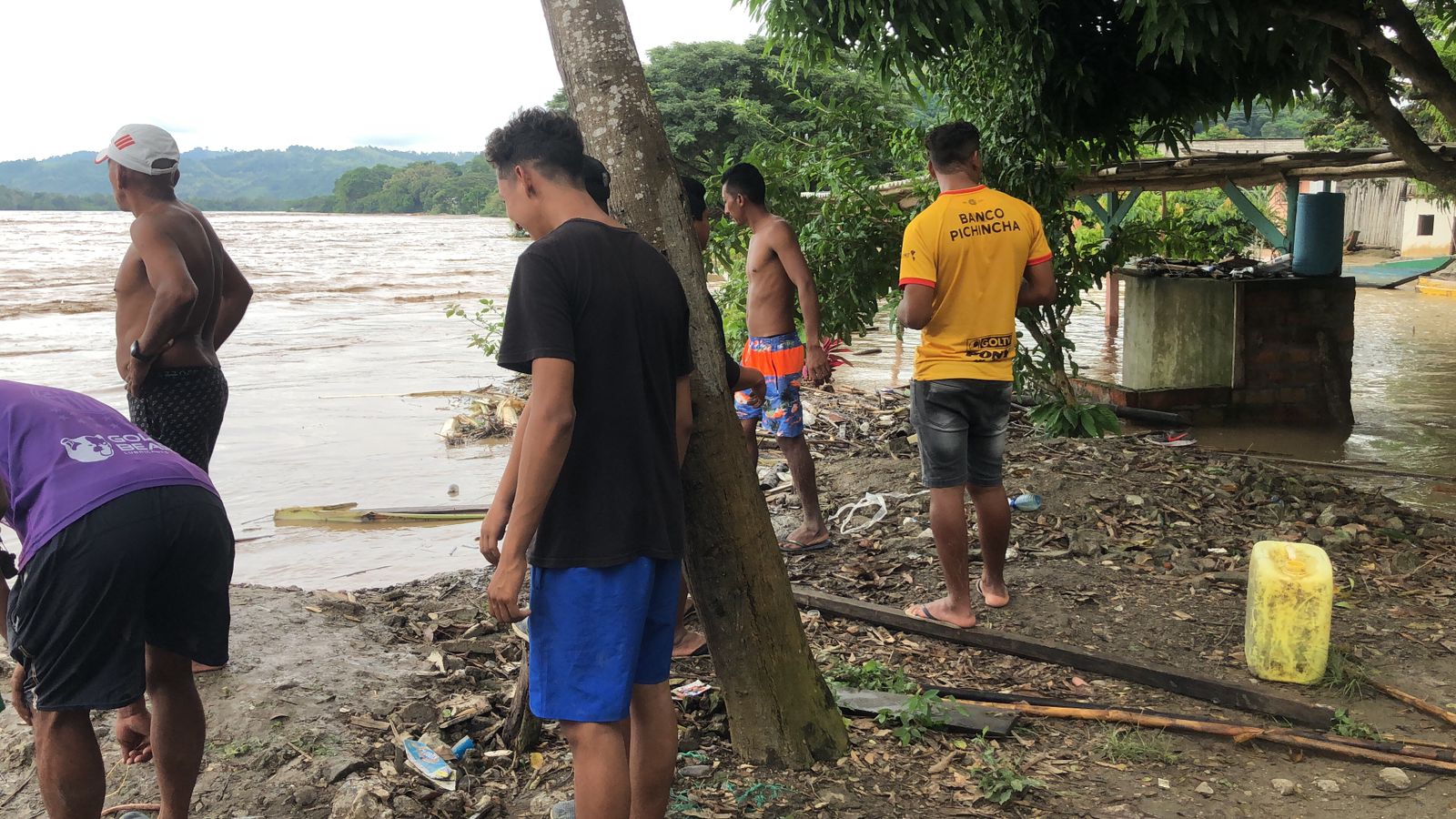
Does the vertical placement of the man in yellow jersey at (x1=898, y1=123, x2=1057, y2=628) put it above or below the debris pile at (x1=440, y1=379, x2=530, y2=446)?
above

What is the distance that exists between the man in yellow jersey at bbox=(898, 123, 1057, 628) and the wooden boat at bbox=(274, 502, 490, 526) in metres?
3.73

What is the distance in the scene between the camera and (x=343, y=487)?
823 centimetres

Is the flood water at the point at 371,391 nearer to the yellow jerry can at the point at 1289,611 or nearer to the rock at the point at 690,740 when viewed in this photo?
the rock at the point at 690,740

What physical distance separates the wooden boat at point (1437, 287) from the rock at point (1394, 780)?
74.1 feet

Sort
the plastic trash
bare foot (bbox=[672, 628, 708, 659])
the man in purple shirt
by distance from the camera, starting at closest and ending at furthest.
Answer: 1. the man in purple shirt
2. the plastic trash
3. bare foot (bbox=[672, 628, 708, 659])

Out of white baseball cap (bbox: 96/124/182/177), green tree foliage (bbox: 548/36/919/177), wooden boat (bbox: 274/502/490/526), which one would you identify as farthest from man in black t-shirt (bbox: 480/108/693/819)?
green tree foliage (bbox: 548/36/919/177)

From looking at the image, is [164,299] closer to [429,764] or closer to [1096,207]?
[429,764]

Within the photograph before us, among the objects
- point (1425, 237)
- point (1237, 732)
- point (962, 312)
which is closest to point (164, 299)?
point (962, 312)

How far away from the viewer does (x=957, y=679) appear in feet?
13.7

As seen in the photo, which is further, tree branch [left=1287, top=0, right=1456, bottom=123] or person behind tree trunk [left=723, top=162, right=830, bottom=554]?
person behind tree trunk [left=723, top=162, right=830, bottom=554]

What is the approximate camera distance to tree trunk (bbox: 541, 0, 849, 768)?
3115 millimetres

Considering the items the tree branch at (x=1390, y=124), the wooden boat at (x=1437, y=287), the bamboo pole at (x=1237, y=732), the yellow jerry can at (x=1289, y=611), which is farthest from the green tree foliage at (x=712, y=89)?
the bamboo pole at (x=1237, y=732)

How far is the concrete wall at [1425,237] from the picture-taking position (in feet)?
92.3

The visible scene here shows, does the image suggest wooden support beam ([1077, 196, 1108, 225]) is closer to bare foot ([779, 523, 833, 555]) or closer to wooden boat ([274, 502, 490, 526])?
bare foot ([779, 523, 833, 555])
